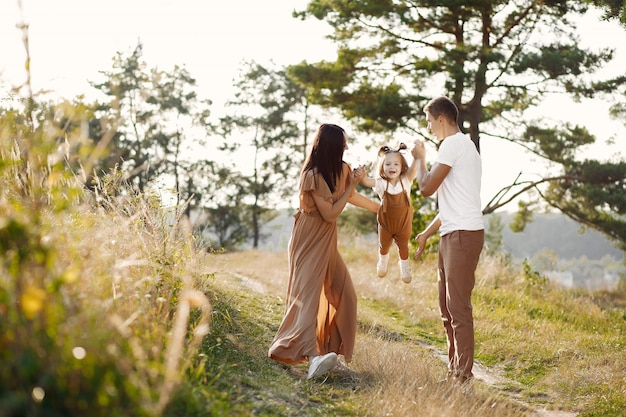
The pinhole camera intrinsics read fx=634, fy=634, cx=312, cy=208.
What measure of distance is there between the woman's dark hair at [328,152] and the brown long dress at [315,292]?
78mm

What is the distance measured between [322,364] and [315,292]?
600 millimetres

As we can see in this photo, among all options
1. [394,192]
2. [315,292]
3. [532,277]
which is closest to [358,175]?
[394,192]

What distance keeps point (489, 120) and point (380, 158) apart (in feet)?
41.4

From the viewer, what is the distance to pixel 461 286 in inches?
198

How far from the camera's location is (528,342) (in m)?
7.48

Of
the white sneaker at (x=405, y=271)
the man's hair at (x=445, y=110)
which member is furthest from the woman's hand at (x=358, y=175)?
the white sneaker at (x=405, y=271)

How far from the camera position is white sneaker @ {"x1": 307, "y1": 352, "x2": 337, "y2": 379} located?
4.74 metres

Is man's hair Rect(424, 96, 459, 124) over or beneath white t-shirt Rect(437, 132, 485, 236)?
over

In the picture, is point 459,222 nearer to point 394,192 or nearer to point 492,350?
point 394,192

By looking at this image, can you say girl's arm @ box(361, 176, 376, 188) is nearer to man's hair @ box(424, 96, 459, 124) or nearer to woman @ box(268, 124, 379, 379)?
woman @ box(268, 124, 379, 379)

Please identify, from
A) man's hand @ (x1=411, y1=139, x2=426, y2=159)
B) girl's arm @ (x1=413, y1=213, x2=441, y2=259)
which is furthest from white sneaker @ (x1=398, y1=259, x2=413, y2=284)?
man's hand @ (x1=411, y1=139, x2=426, y2=159)

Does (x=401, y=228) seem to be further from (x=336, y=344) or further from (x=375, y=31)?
(x=375, y=31)

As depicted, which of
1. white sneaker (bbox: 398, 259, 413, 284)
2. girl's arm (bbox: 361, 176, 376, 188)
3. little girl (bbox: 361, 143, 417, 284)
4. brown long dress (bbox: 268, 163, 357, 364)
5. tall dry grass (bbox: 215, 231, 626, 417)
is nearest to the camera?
tall dry grass (bbox: 215, 231, 626, 417)

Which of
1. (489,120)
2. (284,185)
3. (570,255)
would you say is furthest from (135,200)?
(570,255)
